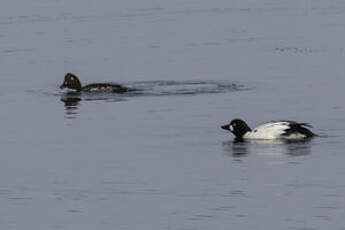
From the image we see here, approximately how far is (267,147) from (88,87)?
1273 cm

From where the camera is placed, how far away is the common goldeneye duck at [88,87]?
42656mm

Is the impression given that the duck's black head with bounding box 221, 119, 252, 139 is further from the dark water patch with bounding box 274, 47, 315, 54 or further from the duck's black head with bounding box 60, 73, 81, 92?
the dark water patch with bounding box 274, 47, 315, 54

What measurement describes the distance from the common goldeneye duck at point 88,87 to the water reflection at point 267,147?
30.4 feet

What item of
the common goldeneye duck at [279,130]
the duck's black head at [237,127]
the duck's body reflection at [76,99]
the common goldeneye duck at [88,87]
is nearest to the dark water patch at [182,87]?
the common goldeneye duck at [88,87]

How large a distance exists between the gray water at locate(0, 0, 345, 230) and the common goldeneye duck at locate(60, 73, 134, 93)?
0.33m

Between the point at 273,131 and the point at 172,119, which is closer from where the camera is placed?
the point at 273,131

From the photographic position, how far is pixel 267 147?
32.6m

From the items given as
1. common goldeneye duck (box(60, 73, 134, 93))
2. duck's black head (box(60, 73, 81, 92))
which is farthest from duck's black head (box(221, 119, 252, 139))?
duck's black head (box(60, 73, 81, 92))

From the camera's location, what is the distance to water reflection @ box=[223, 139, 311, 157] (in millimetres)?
31620

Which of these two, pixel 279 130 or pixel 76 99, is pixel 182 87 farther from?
pixel 279 130

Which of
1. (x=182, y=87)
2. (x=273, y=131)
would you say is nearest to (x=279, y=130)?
(x=273, y=131)

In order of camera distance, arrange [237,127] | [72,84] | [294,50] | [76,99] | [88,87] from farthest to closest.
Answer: [294,50] < [72,84] < [88,87] < [76,99] < [237,127]

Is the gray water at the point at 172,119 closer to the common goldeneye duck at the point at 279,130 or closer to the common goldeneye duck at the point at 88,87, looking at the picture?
the common goldeneye duck at the point at 88,87

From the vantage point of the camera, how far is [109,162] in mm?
30188
